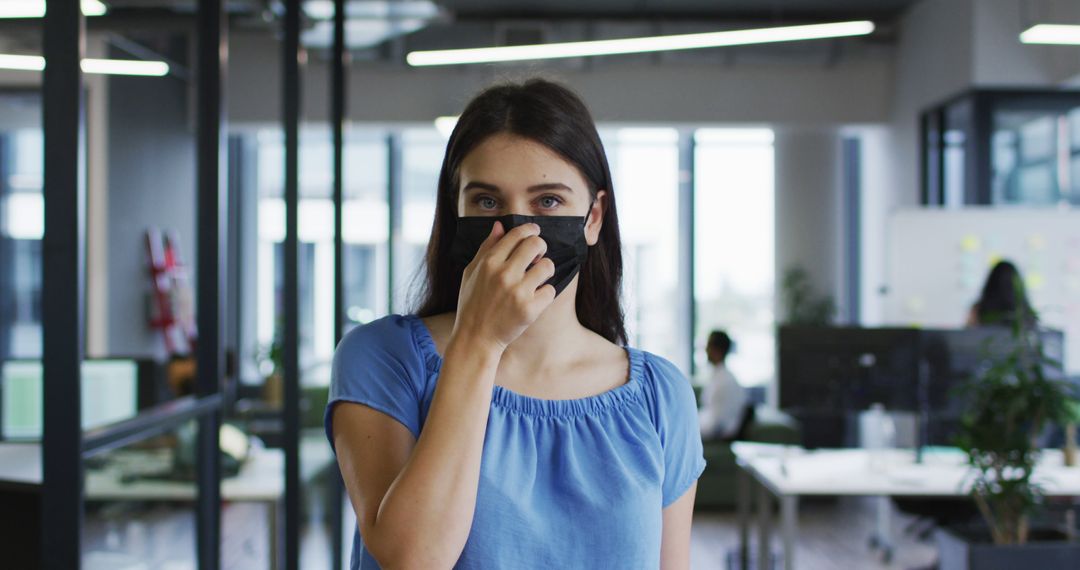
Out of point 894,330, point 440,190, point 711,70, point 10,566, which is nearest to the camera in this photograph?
point 440,190

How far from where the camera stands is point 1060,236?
21.9ft

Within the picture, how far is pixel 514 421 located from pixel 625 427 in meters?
0.15

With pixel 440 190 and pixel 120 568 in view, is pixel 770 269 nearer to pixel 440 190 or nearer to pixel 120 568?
pixel 120 568

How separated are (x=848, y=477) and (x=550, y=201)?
11.8 feet

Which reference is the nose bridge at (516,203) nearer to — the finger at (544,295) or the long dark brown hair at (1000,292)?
the finger at (544,295)

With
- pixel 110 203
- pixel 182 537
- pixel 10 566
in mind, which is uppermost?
pixel 110 203

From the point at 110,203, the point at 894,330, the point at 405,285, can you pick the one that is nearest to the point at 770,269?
the point at 894,330

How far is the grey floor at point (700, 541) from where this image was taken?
524cm

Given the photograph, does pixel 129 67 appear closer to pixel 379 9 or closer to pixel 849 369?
pixel 379 9

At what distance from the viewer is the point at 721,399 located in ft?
21.9

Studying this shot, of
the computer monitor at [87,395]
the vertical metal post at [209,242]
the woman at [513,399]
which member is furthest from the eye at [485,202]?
the computer monitor at [87,395]

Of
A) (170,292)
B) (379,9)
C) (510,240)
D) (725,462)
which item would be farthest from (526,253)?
(170,292)

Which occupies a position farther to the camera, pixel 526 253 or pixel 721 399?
pixel 721 399

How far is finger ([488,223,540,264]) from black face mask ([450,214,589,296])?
22 mm
